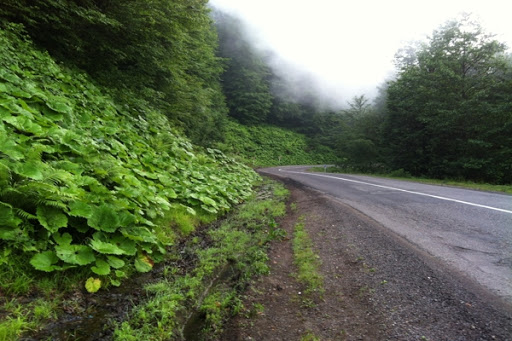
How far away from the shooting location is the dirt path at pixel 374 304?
216 cm

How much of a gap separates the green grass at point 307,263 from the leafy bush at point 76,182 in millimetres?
1863

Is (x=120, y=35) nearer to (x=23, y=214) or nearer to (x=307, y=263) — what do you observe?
(x=23, y=214)

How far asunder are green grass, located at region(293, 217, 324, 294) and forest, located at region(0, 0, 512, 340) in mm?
472

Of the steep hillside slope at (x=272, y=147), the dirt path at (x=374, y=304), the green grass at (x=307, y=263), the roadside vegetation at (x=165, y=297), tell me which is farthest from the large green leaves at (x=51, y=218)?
the steep hillside slope at (x=272, y=147)

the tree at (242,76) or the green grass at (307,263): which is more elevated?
the tree at (242,76)

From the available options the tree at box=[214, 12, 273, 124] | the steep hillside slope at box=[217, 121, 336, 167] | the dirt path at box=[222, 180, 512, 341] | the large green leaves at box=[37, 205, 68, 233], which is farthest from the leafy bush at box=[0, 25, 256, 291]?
the tree at box=[214, 12, 273, 124]

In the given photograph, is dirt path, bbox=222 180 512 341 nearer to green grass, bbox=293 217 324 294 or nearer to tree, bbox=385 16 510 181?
green grass, bbox=293 217 324 294

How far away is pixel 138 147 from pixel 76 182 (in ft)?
9.91

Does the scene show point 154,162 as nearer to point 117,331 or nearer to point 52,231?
point 52,231

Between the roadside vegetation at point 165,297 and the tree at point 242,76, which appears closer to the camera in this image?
the roadside vegetation at point 165,297

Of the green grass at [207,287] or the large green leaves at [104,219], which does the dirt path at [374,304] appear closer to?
the green grass at [207,287]

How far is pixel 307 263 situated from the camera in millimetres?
3537

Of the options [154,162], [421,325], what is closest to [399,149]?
[154,162]

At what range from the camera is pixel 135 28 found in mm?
8172
